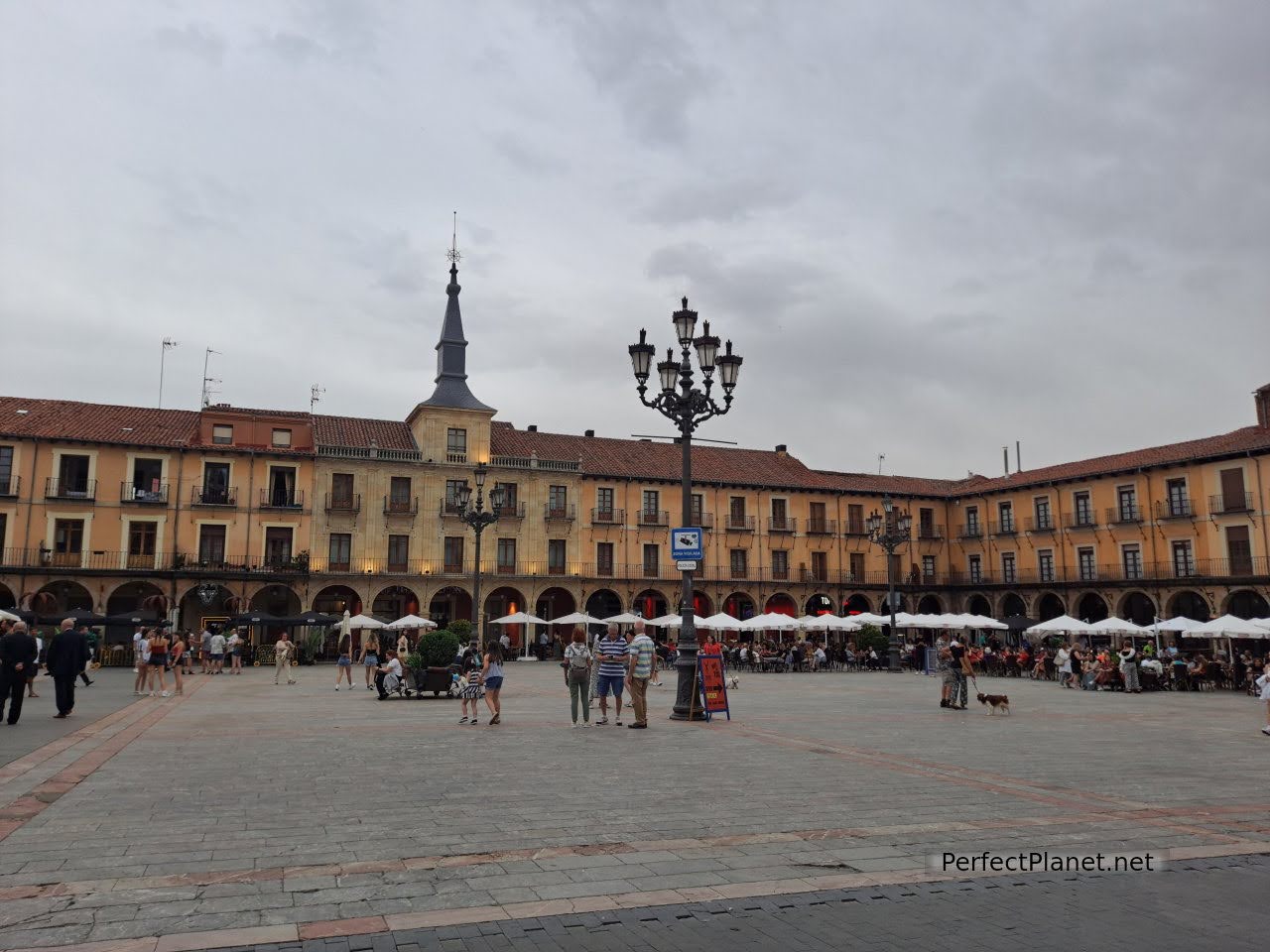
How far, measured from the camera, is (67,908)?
4836 millimetres

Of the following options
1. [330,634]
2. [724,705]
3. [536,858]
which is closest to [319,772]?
[536,858]

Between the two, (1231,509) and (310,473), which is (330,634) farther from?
(1231,509)

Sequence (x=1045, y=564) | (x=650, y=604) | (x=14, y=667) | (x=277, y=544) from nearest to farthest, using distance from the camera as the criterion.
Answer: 1. (x=14, y=667)
2. (x=277, y=544)
3. (x=1045, y=564)
4. (x=650, y=604)

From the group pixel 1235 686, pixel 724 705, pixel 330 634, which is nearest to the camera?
pixel 724 705

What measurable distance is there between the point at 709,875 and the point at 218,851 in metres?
3.04

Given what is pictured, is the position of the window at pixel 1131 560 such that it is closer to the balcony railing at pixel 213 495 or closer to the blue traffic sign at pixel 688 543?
the blue traffic sign at pixel 688 543

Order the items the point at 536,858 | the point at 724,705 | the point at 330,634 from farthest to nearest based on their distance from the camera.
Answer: the point at 330,634 < the point at 724,705 < the point at 536,858

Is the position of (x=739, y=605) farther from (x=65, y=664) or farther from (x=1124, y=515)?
(x=65, y=664)

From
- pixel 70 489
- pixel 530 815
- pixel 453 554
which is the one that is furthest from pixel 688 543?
pixel 70 489

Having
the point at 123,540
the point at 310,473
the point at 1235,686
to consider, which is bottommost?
the point at 1235,686

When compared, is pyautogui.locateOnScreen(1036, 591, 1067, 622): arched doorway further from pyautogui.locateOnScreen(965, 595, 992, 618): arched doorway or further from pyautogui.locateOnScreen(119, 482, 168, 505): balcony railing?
pyautogui.locateOnScreen(119, 482, 168, 505): balcony railing

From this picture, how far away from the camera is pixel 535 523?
47.2 m

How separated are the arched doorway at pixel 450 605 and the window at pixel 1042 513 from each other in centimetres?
2828

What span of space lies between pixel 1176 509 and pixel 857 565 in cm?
1592
